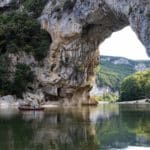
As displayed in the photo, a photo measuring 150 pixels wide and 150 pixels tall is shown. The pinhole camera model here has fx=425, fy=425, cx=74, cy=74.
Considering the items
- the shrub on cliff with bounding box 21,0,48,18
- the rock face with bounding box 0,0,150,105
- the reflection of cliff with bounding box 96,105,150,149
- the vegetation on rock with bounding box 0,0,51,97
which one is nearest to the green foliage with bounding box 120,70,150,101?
the rock face with bounding box 0,0,150,105

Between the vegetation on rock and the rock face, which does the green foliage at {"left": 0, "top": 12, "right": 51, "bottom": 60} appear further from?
the rock face

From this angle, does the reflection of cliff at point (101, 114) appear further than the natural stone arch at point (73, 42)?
No

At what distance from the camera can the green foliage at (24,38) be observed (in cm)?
5728

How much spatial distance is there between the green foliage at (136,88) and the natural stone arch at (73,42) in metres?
31.8

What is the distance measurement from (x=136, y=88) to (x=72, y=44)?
143 feet

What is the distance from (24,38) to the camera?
189 ft

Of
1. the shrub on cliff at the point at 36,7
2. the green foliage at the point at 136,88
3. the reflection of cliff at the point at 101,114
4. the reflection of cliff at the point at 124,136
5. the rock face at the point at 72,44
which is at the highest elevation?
the shrub on cliff at the point at 36,7

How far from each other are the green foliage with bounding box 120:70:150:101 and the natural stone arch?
A: 104 feet

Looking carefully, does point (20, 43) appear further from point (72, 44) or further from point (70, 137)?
point (70, 137)

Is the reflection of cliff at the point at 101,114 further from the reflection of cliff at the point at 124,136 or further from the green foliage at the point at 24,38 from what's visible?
the green foliage at the point at 24,38

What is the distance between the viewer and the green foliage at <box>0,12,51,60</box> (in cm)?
5728

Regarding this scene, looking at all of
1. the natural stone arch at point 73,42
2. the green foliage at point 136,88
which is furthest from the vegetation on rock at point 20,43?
the green foliage at point 136,88

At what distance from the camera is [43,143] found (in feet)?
67.7

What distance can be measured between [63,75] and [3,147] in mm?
40360
